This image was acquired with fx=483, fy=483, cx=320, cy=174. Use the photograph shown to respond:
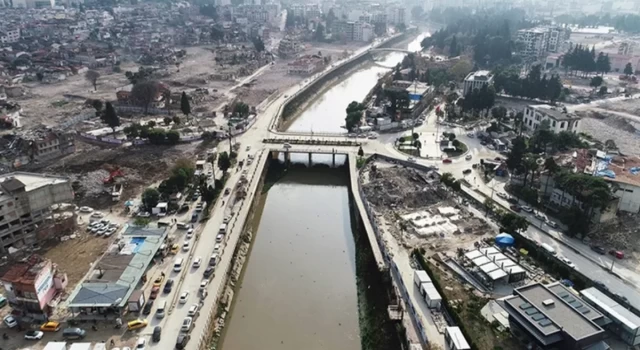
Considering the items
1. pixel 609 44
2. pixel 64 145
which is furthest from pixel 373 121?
pixel 609 44

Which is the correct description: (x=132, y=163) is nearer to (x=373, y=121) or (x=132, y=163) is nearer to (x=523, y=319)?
(x=373, y=121)

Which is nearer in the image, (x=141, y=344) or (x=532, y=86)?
(x=141, y=344)

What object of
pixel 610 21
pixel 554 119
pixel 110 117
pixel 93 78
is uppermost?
pixel 610 21

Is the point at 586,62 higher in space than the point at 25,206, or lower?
→ higher

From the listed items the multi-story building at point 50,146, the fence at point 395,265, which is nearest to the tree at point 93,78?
the multi-story building at point 50,146

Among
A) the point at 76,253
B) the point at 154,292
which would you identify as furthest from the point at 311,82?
the point at 154,292

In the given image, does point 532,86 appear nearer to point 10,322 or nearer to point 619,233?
point 619,233
